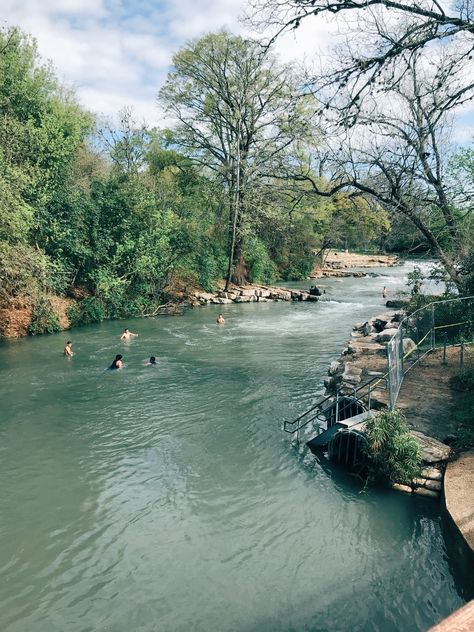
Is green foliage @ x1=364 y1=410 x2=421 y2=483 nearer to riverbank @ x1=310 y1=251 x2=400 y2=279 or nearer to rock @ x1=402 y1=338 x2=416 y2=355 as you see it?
rock @ x1=402 y1=338 x2=416 y2=355

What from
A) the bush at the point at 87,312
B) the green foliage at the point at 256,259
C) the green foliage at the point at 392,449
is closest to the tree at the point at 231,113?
the green foliage at the point at 256,259

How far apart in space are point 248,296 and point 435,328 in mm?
21057

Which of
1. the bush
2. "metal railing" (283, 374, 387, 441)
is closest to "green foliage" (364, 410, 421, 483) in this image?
"metal railing" (283, 374, 387, 441)

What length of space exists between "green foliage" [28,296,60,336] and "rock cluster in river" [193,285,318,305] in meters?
11.9

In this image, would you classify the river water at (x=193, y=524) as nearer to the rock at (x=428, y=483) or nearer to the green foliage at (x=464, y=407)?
the rock at (x=428, y=483)

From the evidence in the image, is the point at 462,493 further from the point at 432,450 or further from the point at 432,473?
the point at 432,450

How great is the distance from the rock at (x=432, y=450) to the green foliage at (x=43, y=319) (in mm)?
19108

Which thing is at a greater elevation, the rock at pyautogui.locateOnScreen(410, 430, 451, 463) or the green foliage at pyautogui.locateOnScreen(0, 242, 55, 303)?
the green foliage at pyautogui.locateOnScreen(0, 242, 55, 303)

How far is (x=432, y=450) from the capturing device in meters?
8.88

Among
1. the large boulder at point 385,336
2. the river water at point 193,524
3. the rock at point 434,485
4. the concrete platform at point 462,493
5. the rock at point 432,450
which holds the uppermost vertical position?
the large boulder at point 385,336

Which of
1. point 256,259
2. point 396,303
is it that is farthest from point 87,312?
point 256,259

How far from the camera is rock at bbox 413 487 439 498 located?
8.35 metres

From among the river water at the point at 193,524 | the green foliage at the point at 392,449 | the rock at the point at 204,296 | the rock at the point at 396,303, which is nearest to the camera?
the river water at the point at 193,524

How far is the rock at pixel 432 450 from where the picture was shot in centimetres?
874
